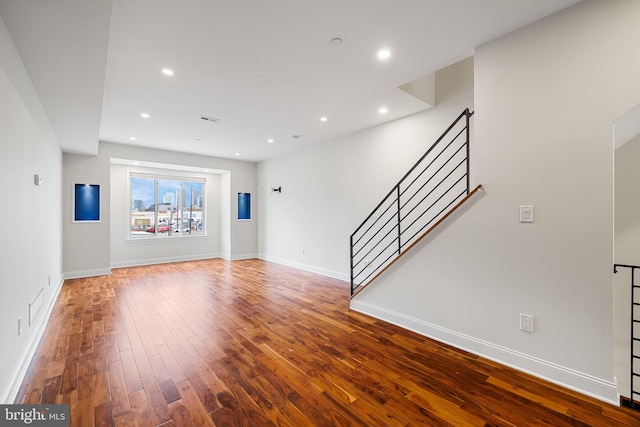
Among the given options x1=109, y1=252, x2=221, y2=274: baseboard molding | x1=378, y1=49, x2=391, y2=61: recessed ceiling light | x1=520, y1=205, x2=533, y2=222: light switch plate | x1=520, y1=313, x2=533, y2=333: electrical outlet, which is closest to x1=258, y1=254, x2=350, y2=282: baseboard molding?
x1=109, y1=252, x2=221, y2=274: baseboard molding

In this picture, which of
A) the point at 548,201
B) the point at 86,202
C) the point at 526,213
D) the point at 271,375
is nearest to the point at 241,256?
the point at 86,202

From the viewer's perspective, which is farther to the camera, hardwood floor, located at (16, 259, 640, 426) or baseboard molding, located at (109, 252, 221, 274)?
baseboard molding, located at (109, 252, 221, 274)

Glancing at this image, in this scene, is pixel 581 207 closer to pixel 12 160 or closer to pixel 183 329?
pixel 183 329

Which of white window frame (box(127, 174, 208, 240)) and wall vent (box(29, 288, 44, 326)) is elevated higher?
white window frame (box(127, 174, 208, 240))

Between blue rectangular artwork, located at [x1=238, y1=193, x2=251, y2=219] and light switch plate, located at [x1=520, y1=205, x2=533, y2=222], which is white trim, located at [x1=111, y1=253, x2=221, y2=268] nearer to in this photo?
blue rectangular artwork, located at [x1=238, y1=193, x2=251, y2=219]

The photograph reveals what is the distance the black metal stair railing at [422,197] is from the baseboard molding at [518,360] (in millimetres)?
854

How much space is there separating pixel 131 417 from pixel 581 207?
336 cm

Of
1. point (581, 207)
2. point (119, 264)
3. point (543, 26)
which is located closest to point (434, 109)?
point (543, 26)

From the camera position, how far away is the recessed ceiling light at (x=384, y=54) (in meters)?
2.59

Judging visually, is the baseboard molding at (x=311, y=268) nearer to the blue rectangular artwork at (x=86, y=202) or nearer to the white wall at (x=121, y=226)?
the white wall at (x=121, y=226)

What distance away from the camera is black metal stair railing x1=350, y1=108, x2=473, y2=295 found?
3.43m

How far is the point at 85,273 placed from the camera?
217 inches

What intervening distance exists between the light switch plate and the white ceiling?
1.49m

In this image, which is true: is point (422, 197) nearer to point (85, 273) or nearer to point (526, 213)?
point (526, 213)
